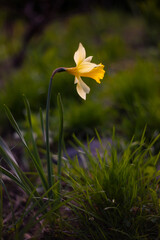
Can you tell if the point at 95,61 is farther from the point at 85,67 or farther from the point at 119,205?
the point at 119,205

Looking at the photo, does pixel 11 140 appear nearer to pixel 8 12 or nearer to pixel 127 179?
pixel 127 179

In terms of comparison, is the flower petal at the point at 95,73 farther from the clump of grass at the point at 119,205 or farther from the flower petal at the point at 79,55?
the clump of grass at the point at 119,205

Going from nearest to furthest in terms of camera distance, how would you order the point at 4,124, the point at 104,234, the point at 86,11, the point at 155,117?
the point at 104,234
the point at 155,117
the point at 4,124
the point at 86,11

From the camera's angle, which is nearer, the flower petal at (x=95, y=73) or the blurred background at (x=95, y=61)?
the flower petal at (x=95, y=73)

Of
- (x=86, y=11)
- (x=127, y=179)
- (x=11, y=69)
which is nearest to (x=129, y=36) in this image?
(x=86, y=11)

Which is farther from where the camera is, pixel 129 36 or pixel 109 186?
pixel 129 36

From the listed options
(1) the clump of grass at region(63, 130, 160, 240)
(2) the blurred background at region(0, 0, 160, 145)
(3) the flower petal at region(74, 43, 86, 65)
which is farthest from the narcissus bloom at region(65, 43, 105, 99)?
(2) the blurred background at region(0, 0, 160, 145)

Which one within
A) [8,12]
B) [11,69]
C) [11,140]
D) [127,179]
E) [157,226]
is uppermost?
[8,12]

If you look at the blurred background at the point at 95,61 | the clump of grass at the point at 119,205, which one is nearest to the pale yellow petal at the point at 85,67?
the clump of grass at the point at 119,205
